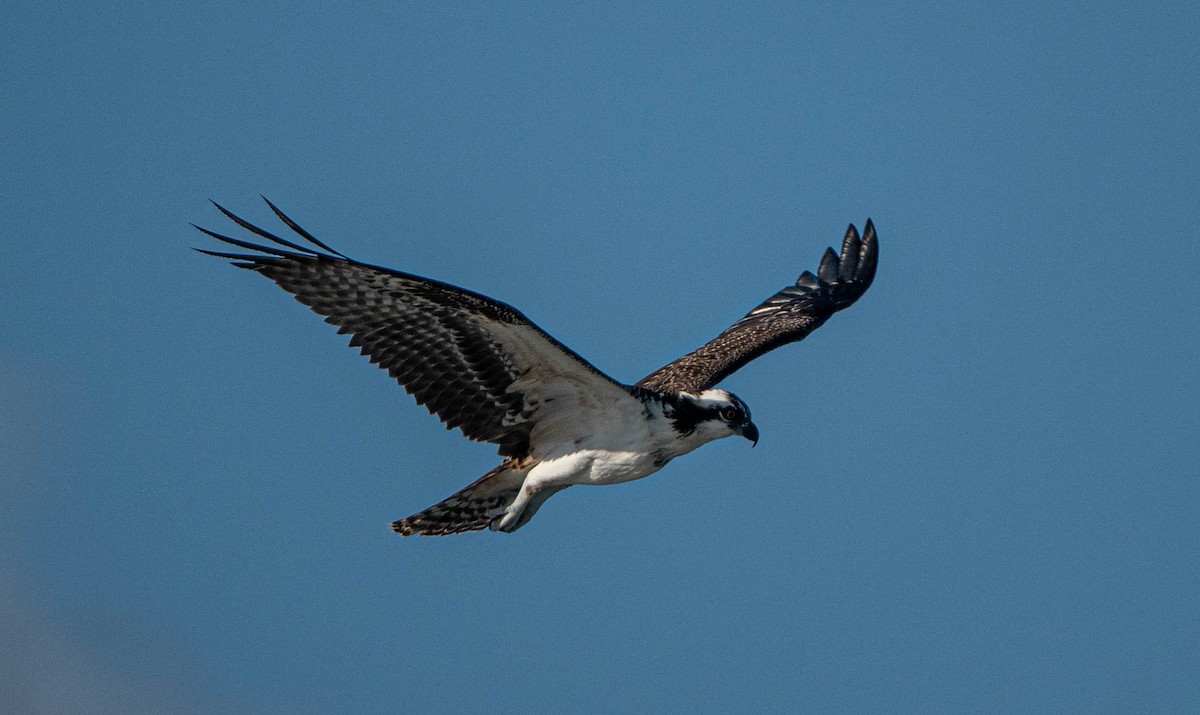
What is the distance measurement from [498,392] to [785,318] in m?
4.93

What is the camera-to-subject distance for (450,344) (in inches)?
408

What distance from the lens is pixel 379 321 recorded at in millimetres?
10234

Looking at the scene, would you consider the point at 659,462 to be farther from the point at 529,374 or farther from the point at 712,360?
the point at 712,360

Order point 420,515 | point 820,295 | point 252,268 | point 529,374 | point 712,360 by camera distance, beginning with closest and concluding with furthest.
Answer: point 252,268, point 529,374, point 420,515, point 712,360, point 820,295

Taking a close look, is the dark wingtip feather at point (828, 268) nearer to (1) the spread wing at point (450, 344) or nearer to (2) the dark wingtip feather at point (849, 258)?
(2) the dark wingtip feather at point (849, 258)

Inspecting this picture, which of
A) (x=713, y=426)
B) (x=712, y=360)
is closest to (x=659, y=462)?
(x=713, y=426)

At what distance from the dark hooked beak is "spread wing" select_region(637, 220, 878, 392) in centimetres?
149

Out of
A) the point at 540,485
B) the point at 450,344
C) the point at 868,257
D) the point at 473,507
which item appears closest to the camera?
the point at 450,344

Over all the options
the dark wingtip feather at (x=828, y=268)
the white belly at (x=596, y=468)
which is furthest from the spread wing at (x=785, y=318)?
the white belly at (x=596, y=468)

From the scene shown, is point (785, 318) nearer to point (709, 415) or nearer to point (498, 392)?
point (709, 415)

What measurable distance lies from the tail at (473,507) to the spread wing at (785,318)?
1795mm

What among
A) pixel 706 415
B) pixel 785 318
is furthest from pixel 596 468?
pixel 785 318

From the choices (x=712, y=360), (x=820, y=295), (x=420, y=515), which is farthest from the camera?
(x=820, y=295)

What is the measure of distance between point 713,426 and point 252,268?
11.6 feet
